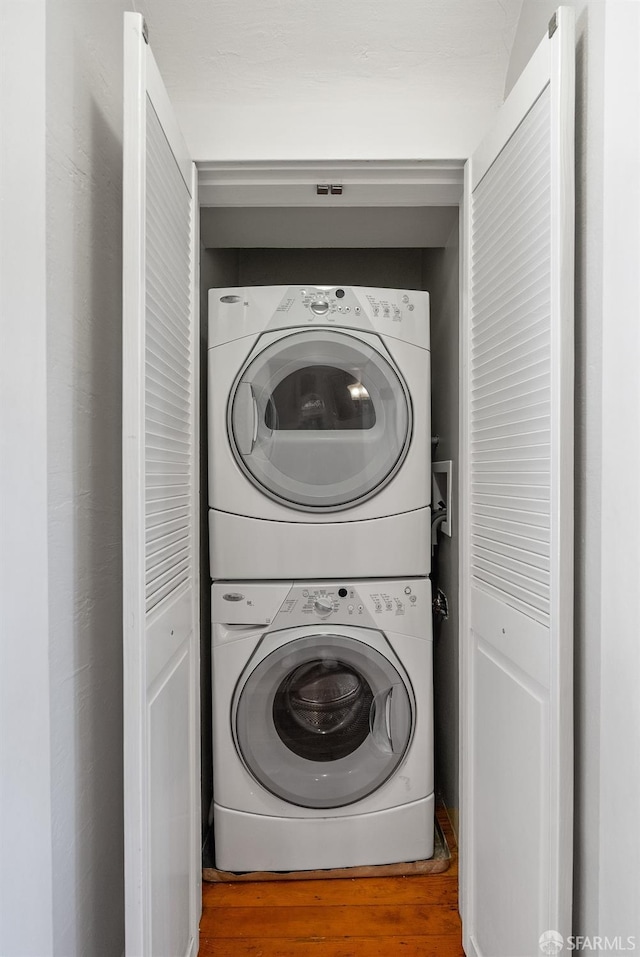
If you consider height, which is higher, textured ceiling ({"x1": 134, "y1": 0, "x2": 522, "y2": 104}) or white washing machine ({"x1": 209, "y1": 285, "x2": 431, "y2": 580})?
textured ceiling ({"x1": 134, "y1": 0, "x2": 522, "y2": 104})

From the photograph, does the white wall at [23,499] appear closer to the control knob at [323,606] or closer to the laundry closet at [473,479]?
the laundry closet at [473,479]

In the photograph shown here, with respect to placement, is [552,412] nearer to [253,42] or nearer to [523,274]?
[523,274]

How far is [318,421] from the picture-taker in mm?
1785

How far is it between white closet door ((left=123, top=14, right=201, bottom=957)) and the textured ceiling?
0.28 meters

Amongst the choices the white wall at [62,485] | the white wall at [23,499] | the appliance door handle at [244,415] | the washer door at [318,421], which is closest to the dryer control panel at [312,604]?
the washer door at [318,421]

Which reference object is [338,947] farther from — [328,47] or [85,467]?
[328,47]

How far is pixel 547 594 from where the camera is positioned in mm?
1061

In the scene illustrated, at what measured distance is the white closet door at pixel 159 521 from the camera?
1001 millimetres

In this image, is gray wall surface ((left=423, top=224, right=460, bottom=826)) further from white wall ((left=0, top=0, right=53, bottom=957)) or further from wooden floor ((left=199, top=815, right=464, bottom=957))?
white wall ((left=0, top=0, right=53, bottom=957))

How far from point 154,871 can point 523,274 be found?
1316 millimetres

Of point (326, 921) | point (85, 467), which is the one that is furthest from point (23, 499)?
point (326, 921)

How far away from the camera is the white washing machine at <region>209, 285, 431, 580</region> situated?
1771mm

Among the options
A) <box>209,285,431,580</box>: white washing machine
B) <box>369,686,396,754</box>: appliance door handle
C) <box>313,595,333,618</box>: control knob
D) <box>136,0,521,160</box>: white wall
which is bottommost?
<box>369,686,396,754</box>: appliance door handle

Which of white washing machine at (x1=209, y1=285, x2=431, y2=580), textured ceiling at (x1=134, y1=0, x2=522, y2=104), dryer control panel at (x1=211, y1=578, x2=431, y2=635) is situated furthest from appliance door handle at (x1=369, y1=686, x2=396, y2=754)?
textured ceiling at (x1=134, y1=0, x2=522, y2=104)
